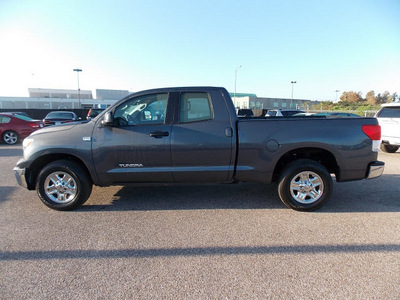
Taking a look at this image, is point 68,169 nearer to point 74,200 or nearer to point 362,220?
point 74,200

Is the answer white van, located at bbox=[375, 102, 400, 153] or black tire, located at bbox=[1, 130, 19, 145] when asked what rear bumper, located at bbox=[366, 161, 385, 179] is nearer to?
white van, located at bbox=[375, 102, 400, 153]

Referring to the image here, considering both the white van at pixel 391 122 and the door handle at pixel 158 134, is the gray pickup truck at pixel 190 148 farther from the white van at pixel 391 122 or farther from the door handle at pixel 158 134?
the white van at pixel 391 122

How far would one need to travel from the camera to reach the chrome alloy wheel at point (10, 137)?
38.4 ft

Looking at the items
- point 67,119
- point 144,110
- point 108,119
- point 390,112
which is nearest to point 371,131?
point 144,110

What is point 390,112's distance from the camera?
8.48m

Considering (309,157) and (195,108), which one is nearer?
(195,108)

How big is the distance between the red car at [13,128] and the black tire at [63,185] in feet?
33.0

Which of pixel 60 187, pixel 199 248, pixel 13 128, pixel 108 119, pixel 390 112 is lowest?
pixel 199 248

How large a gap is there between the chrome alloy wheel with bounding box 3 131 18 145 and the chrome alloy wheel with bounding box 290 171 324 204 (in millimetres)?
13213

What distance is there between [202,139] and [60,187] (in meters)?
2.40

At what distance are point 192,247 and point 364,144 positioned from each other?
306cm

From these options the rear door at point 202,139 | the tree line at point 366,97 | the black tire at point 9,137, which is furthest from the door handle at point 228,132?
the tree line at point 366,97

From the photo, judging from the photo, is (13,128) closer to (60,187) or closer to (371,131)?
(60,187)

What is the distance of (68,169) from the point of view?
12.3ft
